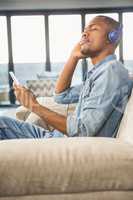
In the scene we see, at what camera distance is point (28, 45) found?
9.09 metres

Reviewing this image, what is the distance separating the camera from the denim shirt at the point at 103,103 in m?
1.35

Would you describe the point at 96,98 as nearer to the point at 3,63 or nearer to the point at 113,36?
the point at 113,36

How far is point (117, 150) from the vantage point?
3.60 ft

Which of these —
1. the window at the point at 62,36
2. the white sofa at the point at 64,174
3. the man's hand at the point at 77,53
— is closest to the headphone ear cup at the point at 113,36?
the man's hand at the point at 77,53

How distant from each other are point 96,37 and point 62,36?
764 cm

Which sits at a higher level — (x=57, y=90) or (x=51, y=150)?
(x=57, y=90)

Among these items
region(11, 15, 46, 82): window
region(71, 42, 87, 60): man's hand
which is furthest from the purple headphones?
region(11, 15, 46, 82): window

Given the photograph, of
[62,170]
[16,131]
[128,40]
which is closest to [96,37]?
[16,131]

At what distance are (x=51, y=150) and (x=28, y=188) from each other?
132 millimetres

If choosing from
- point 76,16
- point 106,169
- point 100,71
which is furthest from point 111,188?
point 76,16

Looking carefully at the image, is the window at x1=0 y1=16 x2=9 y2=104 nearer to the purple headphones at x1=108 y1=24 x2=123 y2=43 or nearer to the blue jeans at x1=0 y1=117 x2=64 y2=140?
the blue jeans at x1=0 y1=117 x2=64 y2=140

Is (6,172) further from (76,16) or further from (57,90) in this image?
(76,16)

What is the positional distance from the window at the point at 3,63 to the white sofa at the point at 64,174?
7.84 meters

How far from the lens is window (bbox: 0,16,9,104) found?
8773 millimetres
